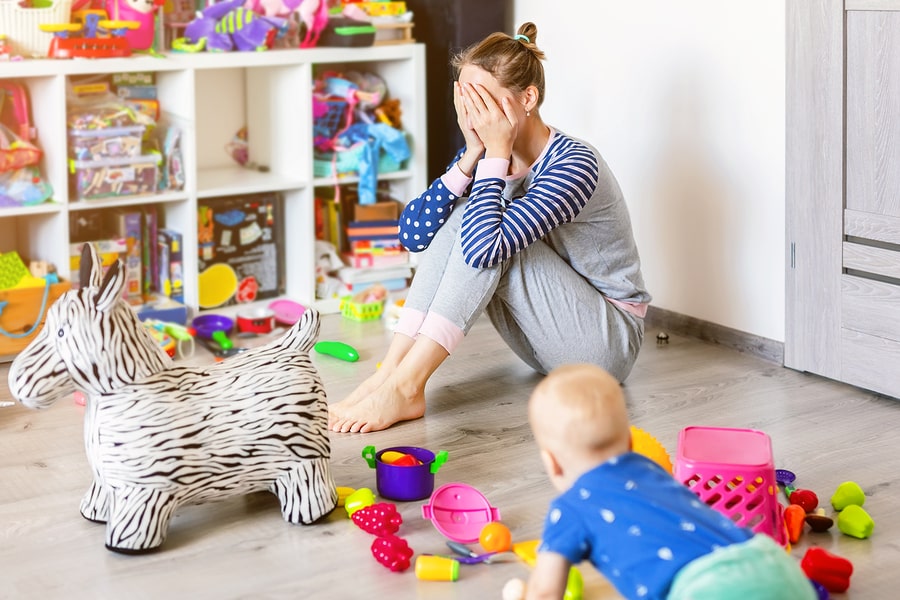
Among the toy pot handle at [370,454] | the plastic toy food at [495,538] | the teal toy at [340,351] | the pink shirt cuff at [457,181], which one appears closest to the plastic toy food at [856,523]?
the plastic toy food at [495,538]

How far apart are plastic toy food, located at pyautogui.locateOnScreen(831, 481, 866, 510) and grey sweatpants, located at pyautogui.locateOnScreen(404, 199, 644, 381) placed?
628 millimetres

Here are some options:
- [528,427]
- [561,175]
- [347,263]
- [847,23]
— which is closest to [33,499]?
[528,427]

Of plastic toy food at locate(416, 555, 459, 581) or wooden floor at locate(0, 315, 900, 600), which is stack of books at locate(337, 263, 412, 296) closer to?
wooden floor at locate(0, 315, 900, 600)

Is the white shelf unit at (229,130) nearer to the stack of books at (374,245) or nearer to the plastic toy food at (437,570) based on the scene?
the stack of books at (374,245)

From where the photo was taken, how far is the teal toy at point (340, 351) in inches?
111

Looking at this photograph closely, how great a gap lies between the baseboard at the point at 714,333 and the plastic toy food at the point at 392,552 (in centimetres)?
132

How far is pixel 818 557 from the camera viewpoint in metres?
1.65

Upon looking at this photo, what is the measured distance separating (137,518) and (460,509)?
1.63 ft

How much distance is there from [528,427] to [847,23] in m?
1.05

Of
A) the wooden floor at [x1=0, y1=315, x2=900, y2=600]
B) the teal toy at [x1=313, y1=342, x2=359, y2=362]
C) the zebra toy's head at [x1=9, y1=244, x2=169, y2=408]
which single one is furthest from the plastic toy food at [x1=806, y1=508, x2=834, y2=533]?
the teal toy at [x1=313, y1=342, x2=359, y2=362]

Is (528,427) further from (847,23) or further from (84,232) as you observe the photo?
(84,232)

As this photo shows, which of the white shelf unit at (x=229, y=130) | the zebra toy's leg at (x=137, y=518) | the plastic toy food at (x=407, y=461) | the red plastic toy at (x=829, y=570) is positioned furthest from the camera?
the white shelf unit at (x=229, y=130)

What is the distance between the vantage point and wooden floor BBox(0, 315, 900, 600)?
5.57ft

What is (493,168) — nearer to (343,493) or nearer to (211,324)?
(343,493)
